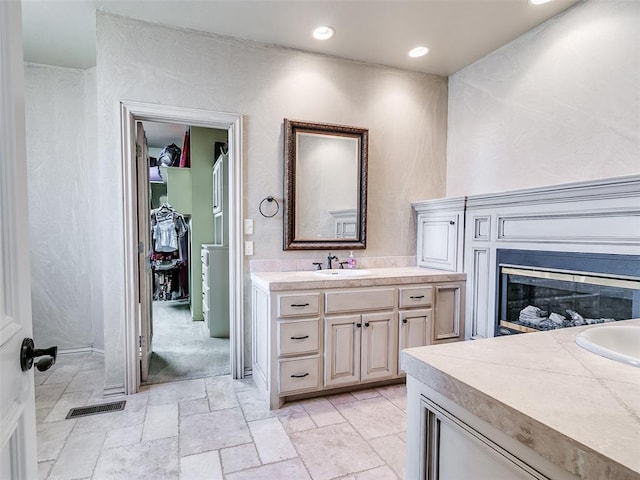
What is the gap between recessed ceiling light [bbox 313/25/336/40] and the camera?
2688 mm

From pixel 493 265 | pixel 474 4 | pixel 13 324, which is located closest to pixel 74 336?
pixel 13 324

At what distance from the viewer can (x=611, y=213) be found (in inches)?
78.0

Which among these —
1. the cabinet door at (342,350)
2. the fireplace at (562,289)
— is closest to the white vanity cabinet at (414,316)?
the cabinet door at (342,350)

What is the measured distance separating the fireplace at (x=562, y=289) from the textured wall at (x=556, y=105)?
0.61m

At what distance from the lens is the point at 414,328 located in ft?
9.22

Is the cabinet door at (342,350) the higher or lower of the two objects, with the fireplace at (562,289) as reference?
lower

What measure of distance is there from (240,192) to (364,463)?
2037 millimetres

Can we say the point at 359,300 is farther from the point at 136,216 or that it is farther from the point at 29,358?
the point at 29,358

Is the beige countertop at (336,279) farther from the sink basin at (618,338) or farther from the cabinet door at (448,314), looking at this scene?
the sink basin at (618,338)

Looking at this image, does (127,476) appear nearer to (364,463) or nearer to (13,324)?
(364,463)

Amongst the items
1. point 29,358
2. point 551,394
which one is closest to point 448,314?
point 551,394

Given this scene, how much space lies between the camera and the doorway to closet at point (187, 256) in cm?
329

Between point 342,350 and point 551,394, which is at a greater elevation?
point 551,394

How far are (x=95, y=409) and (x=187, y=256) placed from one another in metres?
3.37
